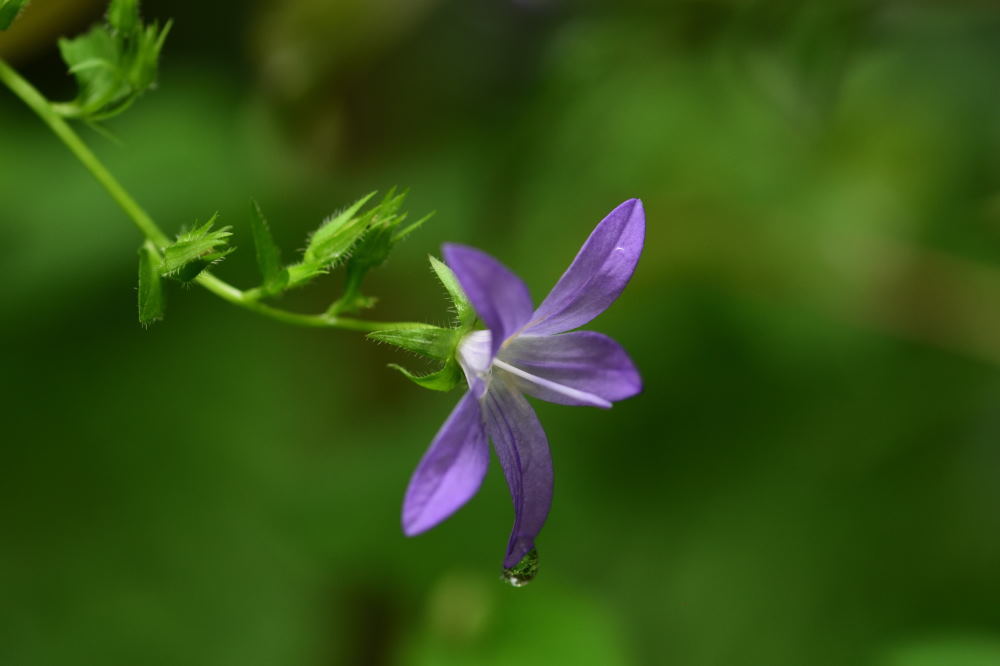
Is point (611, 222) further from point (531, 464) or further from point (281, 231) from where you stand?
point (281, 231)

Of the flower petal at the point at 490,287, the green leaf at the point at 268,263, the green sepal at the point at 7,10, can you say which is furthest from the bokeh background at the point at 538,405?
the flower petal at the point at 490,287

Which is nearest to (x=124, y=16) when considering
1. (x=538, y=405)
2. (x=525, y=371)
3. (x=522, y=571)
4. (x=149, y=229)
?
(x=149, y=229)

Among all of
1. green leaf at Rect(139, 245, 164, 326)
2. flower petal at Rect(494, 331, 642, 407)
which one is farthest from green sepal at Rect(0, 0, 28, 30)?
flower petal at Rect(494, 331, 642, 407)

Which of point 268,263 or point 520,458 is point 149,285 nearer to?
point 268,263

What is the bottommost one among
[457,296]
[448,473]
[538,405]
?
[448,473]

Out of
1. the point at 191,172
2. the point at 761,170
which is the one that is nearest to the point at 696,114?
the point at 761,170

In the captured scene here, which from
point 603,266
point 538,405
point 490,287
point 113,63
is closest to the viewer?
point 490,287
